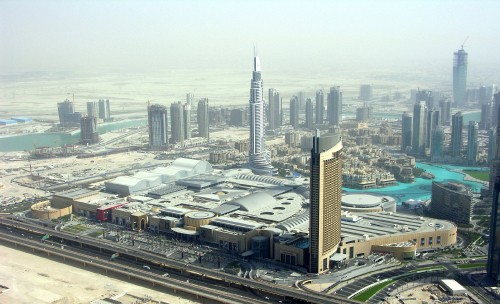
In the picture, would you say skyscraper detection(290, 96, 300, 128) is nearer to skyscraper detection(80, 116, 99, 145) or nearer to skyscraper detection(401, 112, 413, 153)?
skyscraper detection(401, 112, 413, 153)

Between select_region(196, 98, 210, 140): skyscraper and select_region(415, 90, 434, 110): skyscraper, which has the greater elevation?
select_region(415, 90, 434, 110): skyscraper

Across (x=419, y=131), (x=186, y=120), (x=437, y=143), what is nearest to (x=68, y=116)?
(x=186, y=120)

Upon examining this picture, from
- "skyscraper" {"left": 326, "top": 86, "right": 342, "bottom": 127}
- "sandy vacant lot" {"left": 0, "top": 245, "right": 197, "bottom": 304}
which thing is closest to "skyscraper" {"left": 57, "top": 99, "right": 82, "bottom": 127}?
"skyscraper" {"left": 326, "top": 86, "right": 342, "bottom": 127}

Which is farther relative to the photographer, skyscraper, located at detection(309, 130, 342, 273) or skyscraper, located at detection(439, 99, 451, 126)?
skyscraper, located at detection(439, 99, 451, 126)

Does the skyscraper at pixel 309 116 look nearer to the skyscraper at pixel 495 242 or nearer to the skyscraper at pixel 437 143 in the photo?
the skyscraper at pixel 437 143

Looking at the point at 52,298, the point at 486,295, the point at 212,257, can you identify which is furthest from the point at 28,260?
the point at 486,295

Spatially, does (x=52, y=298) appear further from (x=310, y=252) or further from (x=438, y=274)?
(x=438, y=274)

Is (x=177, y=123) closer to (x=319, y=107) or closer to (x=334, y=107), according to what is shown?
(x=319, y=107)

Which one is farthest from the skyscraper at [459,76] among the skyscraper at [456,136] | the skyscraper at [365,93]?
the skyscraper at [456,136]
